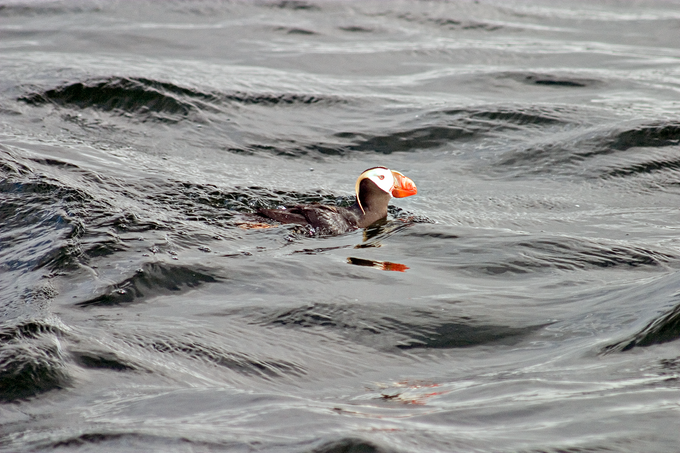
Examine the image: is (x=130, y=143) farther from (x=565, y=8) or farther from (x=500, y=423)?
(x=565, y=8)

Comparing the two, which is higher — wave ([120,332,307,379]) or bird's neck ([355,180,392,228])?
bird's neck ([355,180,392,228])

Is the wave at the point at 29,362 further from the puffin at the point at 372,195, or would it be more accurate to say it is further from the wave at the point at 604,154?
the wave at the point at 604,154

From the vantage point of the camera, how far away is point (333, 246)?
6.85 metres

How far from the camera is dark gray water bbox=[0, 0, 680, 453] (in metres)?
3.38

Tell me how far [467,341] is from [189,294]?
188 centimetres

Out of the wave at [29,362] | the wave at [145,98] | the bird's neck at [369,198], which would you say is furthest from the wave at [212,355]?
the wave at [145,98]

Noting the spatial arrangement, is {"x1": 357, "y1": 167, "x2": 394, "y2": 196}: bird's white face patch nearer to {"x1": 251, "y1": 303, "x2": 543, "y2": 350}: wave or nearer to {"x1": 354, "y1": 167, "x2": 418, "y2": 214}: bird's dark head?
{"x1": 354, "y1": 167, "x2": 418, "y2": 214}: bird's dark head

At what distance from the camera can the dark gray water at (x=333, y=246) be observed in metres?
3.38

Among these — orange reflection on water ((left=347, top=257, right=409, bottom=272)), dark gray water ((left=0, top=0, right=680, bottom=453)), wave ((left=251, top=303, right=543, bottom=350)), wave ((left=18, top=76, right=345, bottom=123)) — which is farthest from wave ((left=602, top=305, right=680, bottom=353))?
wave ((left=18, top=76, right=345, bottom=123))

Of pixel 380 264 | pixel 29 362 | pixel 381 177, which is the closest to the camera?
pixel 29 362

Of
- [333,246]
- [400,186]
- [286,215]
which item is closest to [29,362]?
[333,246]

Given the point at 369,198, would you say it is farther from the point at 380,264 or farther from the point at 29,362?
the point at 29,362

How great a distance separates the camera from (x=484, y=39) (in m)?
15.2

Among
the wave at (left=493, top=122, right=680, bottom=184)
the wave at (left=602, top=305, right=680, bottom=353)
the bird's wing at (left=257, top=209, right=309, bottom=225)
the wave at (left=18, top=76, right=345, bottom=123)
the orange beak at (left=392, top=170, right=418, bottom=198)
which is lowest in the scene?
the wave at (left=602, top=305, right=680, bottom=353)
